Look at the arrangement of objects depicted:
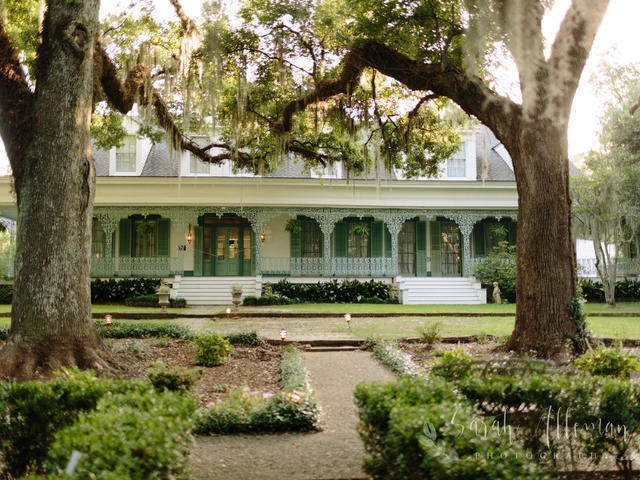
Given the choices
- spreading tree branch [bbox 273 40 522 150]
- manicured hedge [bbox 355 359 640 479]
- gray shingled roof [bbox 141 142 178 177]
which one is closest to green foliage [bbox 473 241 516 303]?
spreading tree branch [bbox 273 40 522 150]

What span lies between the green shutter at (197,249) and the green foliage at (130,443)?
19591 mm

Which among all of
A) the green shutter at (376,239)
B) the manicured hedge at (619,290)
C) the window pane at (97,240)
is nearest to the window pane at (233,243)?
the window pane at (97,240)

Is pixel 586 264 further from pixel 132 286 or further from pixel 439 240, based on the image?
pixel 132 286

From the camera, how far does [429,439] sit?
2633mm

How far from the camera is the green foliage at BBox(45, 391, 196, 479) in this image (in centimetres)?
240

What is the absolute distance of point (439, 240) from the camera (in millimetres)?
23859

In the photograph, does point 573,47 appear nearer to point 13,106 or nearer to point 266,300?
point 13,106

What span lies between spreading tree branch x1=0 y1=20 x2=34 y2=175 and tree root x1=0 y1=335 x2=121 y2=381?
7.85ft

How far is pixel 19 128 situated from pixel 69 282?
2.31m

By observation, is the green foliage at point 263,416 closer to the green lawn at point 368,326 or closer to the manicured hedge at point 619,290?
the green lawn at point 368,326

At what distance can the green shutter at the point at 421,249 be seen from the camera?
23344 millimetres

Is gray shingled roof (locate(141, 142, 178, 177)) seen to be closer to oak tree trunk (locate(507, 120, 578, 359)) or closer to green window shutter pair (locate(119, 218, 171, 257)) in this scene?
green window shutter pair (locate(119, 218, 171, 257))

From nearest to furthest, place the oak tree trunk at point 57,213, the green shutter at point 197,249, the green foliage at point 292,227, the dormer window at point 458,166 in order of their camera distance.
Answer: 1. the oak tree trunk at point 57,213
2. the green foliage at point 292,227
3. the green shutter at point 197,249
4. the dormer window at point 458,166

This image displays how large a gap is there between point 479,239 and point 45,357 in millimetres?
20668
